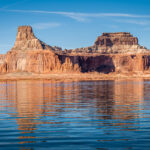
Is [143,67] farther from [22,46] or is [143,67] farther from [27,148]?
[27,148]

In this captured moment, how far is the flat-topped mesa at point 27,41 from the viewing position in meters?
184

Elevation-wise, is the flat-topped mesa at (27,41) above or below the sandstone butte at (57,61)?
above

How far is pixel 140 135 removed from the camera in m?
11.6

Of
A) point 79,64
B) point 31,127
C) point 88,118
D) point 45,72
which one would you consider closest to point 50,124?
point 31,127

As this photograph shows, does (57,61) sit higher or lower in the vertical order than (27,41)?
lower

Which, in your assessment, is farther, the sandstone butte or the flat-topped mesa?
the flat-topped mesa

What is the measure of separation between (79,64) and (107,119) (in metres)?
157

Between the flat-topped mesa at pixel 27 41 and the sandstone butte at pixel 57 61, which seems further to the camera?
the flat-topped mesa at pixel 27 41

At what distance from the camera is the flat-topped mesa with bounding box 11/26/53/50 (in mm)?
184500

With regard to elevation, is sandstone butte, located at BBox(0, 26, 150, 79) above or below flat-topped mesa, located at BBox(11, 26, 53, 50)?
below

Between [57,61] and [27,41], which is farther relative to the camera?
[27,41]

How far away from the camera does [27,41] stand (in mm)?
189375

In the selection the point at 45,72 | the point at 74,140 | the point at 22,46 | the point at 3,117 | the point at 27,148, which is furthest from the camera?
the point at 22,46

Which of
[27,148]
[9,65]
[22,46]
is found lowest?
[27,148]
